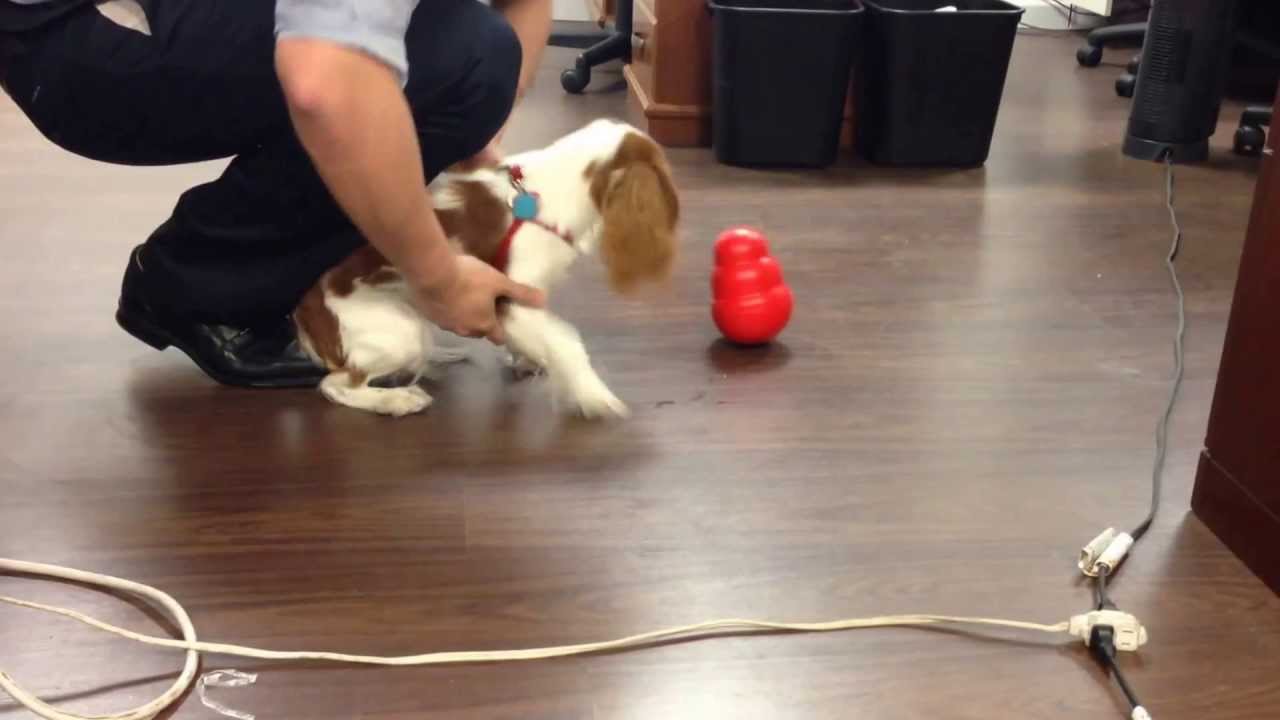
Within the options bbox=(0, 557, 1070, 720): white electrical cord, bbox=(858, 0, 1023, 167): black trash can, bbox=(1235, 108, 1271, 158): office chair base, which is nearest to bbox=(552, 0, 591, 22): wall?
bbox=(858, 0, 1023, 167): black trash can

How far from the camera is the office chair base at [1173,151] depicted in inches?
94.3

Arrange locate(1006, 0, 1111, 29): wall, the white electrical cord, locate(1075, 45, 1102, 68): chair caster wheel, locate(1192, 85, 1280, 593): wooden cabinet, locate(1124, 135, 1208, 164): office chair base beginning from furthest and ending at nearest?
locate(1006, 0, 1111, 29): wall, locate(1075, 45, 1102, 68): chair caster wheel, locate(1124, 135, 1208, 164): office chair base, locate(1192, 85, 1280, 593): wooden cabinet, the white electrical cord

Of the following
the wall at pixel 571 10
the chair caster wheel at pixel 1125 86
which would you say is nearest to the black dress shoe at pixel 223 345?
the chair caster wheel at pixel 1125 86

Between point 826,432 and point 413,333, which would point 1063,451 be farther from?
point 413,333

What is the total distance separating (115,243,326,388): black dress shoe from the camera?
1449mm

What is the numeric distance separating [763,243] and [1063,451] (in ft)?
1.52

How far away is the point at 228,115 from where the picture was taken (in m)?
1.28

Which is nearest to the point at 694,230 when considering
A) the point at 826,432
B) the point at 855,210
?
the point at 855,210

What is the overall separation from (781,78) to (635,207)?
99 centimetres

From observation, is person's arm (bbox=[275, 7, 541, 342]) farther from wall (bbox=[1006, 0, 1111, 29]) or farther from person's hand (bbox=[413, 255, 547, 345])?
wall (bbox=[1006, 0, 1111, 29])

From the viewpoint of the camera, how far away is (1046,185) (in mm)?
2264

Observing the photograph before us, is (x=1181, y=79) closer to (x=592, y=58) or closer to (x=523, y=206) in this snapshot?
(x=592, y=58)

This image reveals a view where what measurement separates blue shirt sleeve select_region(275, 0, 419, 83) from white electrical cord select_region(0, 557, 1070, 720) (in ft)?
1.61

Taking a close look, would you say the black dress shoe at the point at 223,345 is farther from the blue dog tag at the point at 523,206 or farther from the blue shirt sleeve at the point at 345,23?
the blue shirt sleeve at the point at 345,23
